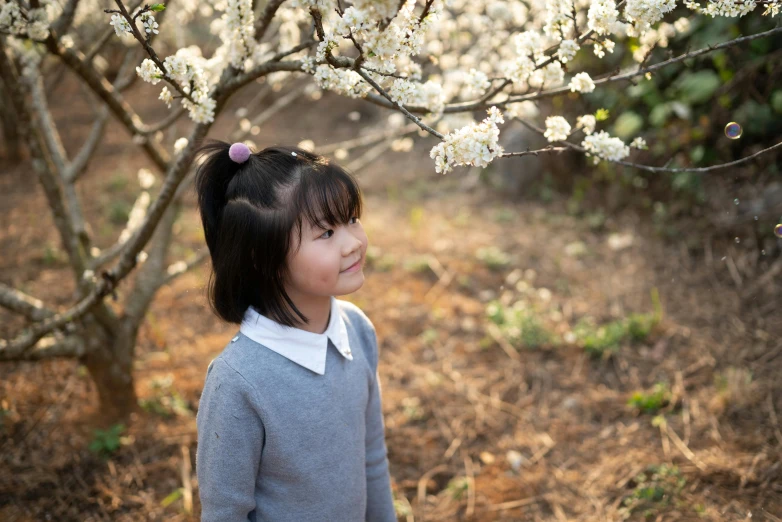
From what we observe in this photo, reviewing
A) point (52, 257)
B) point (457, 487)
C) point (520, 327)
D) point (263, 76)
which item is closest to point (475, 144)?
point (263, 76)

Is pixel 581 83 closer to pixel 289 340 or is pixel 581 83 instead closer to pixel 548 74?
pixel 548 74

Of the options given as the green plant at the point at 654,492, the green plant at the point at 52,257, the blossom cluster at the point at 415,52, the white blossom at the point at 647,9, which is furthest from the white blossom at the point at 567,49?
the green plant at the point at 52,257

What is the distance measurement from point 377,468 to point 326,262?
721mm

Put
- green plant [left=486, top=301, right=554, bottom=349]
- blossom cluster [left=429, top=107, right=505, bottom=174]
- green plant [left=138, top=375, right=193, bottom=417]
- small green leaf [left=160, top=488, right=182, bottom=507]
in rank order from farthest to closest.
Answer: green plant [left=486, top=301, right=554, bottom=349], green plant [left=138, top=375, right=193, bottom=417], small green leaf [left=160, top=488, right=182, bottom=507], blossom cluster [left=429, top=107, right=505, bottom=174]

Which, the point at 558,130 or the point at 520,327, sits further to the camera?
the point at 520,327

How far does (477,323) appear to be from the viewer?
137 inches

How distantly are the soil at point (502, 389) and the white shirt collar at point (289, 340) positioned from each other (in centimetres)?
24

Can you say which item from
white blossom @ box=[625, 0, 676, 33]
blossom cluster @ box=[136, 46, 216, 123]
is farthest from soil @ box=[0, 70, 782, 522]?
white blossom @ box=[625, 0, 676, 33]

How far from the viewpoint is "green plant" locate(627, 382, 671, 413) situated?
8.54ft

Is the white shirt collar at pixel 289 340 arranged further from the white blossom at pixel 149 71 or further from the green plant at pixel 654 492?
the green plant at pixel 654 492

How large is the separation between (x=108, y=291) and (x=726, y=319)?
3100mm

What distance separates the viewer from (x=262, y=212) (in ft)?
4.11

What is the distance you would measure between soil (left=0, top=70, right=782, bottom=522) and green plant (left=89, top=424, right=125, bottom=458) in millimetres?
31

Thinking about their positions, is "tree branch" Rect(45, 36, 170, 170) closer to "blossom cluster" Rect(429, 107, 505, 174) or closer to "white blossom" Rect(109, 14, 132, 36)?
"white blossom" Rect(109, 14, 132, 36)
